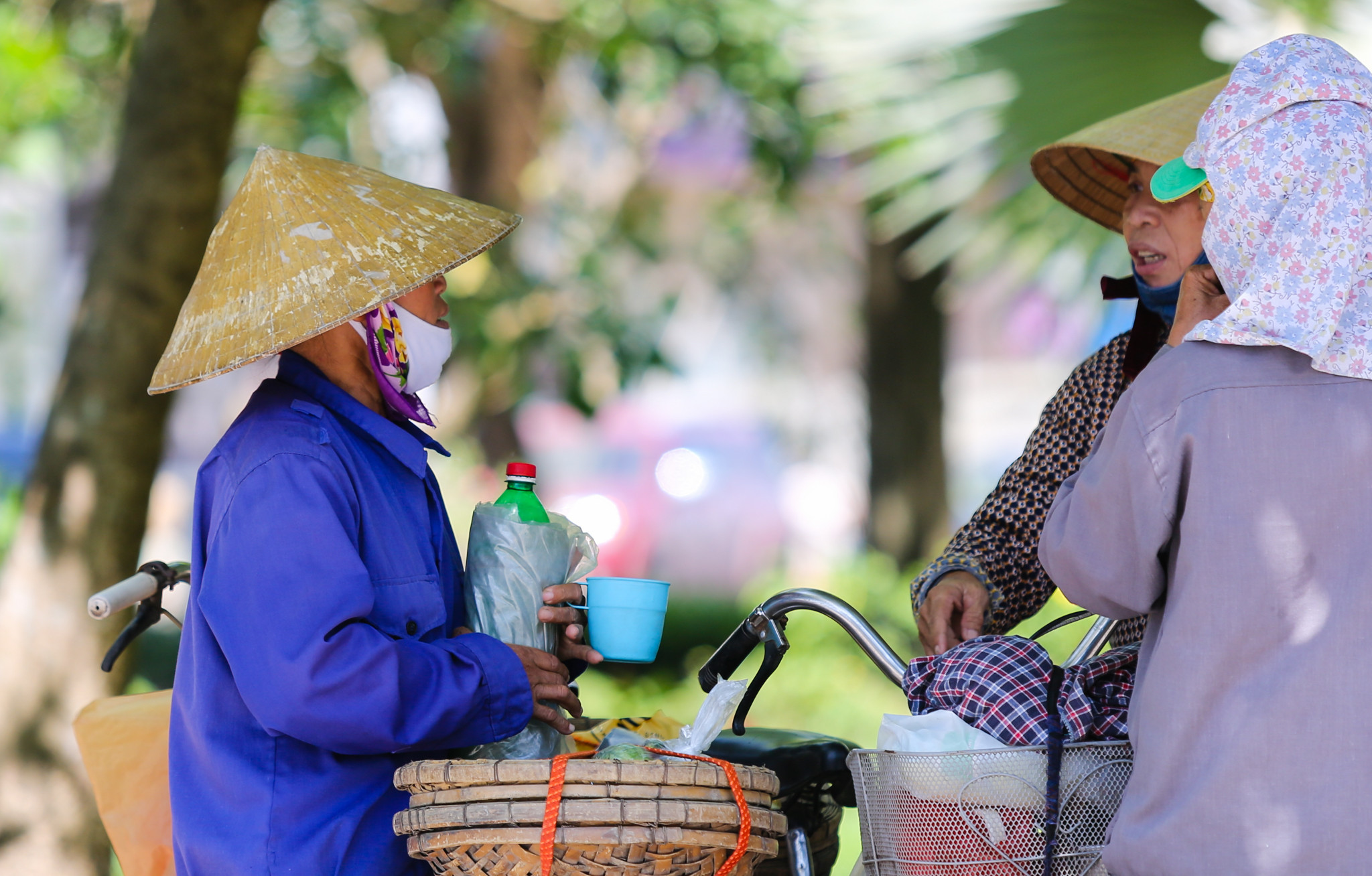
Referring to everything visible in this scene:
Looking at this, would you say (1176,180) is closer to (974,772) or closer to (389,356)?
(974,772)

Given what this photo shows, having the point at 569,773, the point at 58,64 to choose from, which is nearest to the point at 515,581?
the point at 569,773

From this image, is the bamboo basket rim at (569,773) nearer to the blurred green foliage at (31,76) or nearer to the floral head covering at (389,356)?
the floral head covering at (389,356)

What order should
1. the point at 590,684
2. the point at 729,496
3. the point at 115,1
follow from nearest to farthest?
the point at 115,1 → the point at 590,684 → the point at 729,496

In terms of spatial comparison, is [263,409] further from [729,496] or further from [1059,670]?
[729,496]

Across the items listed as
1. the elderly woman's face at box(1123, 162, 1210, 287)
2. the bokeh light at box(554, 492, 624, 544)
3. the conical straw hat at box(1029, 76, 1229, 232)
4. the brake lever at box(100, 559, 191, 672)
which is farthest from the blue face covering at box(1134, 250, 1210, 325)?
the bokeh light at box(554, 492, 624, 544)

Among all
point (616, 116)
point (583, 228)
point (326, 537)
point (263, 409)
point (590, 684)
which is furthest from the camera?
point (590, 684)

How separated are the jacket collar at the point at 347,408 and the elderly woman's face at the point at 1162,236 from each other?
4.65 ft

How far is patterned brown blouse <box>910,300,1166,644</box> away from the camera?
8.92ft

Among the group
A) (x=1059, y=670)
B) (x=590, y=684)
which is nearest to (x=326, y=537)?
(x=1059, y=670)

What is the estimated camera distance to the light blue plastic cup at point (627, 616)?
7.08 feet

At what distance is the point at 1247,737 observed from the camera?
1.69m

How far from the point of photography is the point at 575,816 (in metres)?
1.76

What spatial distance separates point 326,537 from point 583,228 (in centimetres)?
562

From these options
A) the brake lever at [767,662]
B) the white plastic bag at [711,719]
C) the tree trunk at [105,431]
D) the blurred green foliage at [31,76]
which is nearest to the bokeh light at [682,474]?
the blurred green foliage at [31,76]
